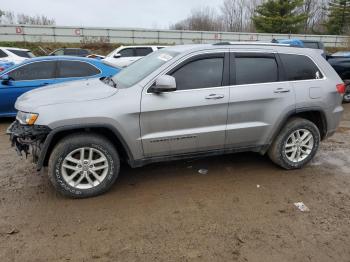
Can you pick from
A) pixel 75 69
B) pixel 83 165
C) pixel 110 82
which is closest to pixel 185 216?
pixel 83 165

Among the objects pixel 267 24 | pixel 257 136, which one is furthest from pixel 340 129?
pixel 267 24

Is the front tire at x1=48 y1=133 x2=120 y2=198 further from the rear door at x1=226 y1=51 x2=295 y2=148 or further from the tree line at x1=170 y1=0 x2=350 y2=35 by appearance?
the tree line at x1=170 y1=0 x2=350 y2=35

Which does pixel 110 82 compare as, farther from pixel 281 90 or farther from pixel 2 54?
pixel 2 54

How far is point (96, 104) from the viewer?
3.36 metres

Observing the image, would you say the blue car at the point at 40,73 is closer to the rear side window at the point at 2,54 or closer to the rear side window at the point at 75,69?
the rear side window at the point at 75,69

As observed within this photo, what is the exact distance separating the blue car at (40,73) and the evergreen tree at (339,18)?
44.1m

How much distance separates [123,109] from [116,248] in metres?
1.48

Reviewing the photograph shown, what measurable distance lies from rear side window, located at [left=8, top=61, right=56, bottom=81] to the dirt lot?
8.79 feet

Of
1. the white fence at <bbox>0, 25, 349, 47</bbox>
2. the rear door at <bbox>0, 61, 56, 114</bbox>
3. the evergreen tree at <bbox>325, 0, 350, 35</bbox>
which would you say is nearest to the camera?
the rear door at <bbox>0, 61, 56, 114</bbox>

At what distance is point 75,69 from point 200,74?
4068 millimetres

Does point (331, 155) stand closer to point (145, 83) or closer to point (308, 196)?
point (308, 196)

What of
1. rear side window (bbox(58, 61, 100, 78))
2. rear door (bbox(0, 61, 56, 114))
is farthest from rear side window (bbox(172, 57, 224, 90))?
rear door (bbox(0, 61, 56, 114))

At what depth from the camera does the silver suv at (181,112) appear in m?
3.37

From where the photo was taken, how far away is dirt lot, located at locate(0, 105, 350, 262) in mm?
2715
